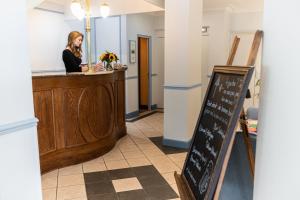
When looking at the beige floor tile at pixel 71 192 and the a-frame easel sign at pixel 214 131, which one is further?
the beige floor tile at pixel 71 192

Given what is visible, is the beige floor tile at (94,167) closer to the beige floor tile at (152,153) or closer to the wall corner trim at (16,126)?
the beige floor tile at (152,153)

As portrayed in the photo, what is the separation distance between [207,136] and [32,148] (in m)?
1.22

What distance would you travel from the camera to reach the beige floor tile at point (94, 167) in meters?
3.49

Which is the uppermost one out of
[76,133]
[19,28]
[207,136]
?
[19,28]

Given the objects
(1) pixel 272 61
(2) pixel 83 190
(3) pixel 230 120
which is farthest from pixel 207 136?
(2) pixel 83 190

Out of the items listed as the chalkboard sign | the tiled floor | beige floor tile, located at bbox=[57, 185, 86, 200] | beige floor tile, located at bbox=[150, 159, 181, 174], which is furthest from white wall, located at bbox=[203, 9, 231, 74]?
the chalkboard sign

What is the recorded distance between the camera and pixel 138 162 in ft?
12.4

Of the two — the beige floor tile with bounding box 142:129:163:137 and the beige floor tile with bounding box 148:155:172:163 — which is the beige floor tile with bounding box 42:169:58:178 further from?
the beige floor tile with bounding box 142:129:163:137

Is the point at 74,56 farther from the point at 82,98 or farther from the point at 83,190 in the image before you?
the point at 83,190

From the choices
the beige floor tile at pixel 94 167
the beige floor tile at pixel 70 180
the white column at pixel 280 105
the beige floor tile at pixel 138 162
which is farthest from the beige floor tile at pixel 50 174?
the white column at pixel 280 105

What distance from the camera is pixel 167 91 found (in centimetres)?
427

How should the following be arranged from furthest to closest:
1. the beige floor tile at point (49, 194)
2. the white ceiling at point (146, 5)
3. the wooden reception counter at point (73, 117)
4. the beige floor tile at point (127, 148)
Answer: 1. the white ceiling at point (146, 5)
2. the beige floor tile at point (127, 148)
3. the wooden reception counter at point (73, 117)
4. the beige floor tile at point (49, 194)

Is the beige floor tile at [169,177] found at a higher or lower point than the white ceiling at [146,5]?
lower

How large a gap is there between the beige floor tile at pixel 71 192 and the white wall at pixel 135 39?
3.51 m
